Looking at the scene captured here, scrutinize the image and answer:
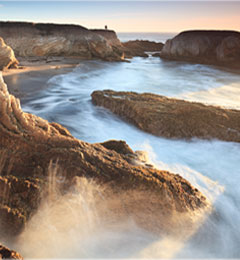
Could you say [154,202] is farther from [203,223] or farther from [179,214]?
[203,223]

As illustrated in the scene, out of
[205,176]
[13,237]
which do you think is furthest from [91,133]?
[13,237]

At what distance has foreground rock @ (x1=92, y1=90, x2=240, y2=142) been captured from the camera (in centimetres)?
512

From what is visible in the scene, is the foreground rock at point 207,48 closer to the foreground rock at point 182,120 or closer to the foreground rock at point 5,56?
the foreground rock at point 5,56

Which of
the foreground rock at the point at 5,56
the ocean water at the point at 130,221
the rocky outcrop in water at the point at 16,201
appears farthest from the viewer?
the foreground rock at the point at 5,56

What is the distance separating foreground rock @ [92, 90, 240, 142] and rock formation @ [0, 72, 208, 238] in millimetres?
2751

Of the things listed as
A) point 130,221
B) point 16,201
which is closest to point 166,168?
point 130,221

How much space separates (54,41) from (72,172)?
2309cm

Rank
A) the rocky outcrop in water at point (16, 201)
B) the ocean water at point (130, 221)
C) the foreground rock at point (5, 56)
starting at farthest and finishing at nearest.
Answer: the foreground rock at point (5, 56), the ocean water at point (130, 221), the rocky outcrop in water at point (16, 201)

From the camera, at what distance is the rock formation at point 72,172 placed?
7.52 feet

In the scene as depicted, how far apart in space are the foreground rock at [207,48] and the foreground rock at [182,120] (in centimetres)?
2018

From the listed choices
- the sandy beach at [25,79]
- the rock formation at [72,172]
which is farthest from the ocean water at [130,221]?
the sandy beach at [25,79]

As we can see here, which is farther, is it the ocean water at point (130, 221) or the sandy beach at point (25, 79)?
the sandy beach at point (25, 79)

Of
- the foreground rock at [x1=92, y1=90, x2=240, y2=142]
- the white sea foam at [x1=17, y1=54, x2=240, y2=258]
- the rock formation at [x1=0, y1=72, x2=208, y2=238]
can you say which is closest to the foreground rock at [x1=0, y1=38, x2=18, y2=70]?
the white sea foam at [x1=17, y1=54, x2=240, y2=258]

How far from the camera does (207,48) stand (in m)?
26.4
